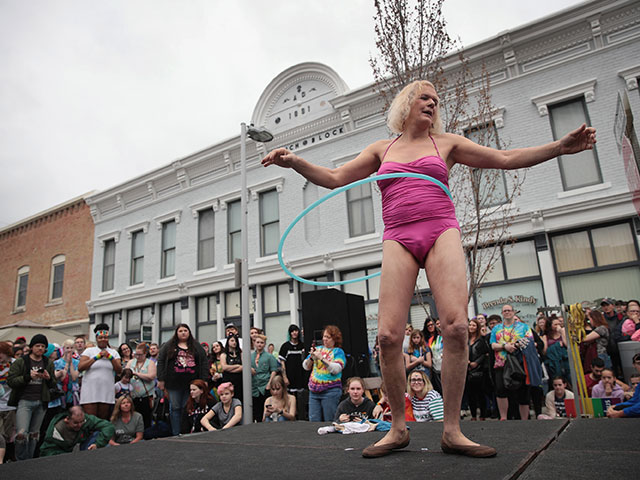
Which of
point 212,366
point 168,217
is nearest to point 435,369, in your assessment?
point 212,366

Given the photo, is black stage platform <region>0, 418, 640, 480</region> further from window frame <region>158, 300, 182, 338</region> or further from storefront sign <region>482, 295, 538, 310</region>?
window frame <region>158, 300, 182, 338</region>

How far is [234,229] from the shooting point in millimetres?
16172

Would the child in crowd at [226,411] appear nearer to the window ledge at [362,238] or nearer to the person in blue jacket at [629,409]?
the person in blue jacket at [629,409]

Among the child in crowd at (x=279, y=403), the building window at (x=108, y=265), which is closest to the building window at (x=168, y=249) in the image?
the building window at (x=108, y=265)

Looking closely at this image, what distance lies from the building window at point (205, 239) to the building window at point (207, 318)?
45.1 inches

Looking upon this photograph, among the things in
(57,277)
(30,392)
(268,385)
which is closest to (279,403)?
(268,385)

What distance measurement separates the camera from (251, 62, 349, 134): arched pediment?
14.7 meters

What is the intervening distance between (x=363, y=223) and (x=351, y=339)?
5231 mm

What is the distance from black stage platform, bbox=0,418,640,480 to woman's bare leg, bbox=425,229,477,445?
0.19m

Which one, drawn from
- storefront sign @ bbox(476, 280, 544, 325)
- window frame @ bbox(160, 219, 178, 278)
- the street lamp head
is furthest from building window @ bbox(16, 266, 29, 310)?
storefront sign @ bbox(476, 280, 544, 325)

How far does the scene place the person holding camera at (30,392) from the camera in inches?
261

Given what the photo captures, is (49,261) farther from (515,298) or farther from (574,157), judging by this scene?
(574,157)

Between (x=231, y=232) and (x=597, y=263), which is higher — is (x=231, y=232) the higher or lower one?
the higher one

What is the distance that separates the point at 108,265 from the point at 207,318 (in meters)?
6.11
